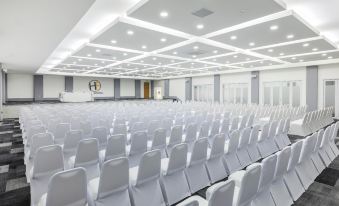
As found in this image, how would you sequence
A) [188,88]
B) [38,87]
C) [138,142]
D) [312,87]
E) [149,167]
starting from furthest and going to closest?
[188,88], [38,87], [312,87], [138,142], [149,167]

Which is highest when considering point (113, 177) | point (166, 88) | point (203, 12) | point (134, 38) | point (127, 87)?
→ point (134, 38)

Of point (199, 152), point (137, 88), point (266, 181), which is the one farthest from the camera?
point (137, 88)

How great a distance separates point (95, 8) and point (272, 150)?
648 cm

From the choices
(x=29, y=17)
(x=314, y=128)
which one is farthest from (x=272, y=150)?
(x=29, y=17)

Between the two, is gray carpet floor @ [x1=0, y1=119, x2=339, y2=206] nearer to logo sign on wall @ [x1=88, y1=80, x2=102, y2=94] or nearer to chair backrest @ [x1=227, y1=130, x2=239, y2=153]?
chair backrest @ [x1=227, y1=130, x2=239, y2=153]

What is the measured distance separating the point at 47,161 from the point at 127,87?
28566 mm

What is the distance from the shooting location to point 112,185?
7.70 feet

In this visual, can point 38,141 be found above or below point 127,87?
below

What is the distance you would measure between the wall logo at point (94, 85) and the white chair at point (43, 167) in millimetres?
26791

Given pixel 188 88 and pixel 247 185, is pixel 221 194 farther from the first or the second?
pixel 188 88

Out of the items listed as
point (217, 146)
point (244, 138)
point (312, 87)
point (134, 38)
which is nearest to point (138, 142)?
point (217, 146)

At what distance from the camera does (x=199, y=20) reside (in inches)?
250

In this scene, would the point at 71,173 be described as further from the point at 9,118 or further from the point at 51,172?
the point at 9,118

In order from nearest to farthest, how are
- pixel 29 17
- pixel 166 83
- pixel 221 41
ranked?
pixel 29 17 < pixel 221 41 < pixel 166 83
